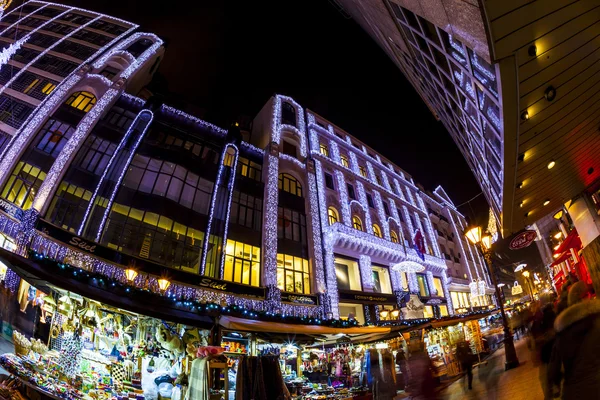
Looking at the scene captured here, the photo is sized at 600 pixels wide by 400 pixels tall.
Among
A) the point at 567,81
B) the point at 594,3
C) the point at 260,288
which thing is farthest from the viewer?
the point at 260,288

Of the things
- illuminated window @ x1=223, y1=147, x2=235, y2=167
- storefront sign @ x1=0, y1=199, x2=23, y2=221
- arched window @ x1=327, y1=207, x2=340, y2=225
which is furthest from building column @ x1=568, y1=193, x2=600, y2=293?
storefront sign @ x1=0, y1=199, x2=23, y2=221

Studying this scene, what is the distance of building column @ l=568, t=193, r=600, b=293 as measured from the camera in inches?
373

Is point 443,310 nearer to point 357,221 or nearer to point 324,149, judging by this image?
point 357,221

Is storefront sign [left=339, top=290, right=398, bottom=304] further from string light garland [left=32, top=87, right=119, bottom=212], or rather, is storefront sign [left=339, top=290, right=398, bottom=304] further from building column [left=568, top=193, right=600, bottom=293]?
string light garland [left=32, top=87, right=119, bottom=212]

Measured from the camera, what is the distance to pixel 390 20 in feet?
38.9

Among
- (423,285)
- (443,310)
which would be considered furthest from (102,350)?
(443,310)

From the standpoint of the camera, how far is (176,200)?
57.5 feet

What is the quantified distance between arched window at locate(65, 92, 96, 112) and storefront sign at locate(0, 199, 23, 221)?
26.5 ft

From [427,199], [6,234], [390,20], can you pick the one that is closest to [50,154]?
[6,234]

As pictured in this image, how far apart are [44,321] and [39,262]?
301 cm

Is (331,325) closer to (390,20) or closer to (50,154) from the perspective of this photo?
(390,20)

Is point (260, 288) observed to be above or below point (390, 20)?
below

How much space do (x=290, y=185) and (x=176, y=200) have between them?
9828 millimetres

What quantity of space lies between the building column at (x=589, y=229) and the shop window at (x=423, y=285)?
16911 millimetres
